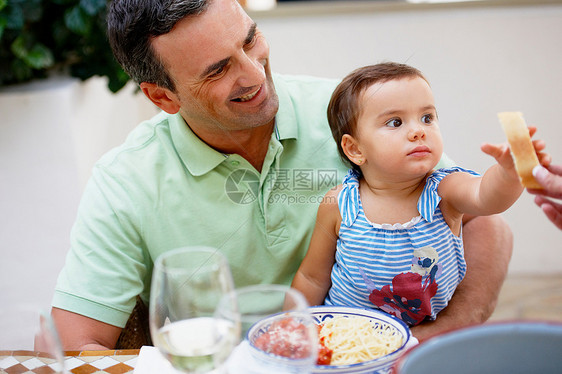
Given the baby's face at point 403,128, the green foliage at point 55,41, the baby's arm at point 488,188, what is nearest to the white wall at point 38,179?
the green foliage at point 55,41

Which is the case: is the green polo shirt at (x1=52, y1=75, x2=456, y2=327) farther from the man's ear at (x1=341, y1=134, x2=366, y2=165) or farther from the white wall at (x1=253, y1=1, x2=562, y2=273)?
the white wall at (x1=253, y1=1, x2=562, y2=273)

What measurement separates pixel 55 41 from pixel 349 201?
174 cm

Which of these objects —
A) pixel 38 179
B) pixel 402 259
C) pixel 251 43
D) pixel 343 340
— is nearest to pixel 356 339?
pixel 343 340

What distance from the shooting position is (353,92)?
1.15 metres

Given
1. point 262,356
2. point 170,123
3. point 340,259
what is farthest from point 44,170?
point 262,356

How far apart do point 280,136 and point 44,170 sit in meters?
Result: 1.42

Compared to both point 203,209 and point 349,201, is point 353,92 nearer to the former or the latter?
point 349,201

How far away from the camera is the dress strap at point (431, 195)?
1.09m

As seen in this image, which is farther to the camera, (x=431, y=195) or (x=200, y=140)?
(x=200, y=140)

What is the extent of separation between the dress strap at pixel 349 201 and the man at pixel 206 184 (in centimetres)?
11

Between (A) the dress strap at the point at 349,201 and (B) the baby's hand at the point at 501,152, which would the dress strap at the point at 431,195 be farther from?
(B) the baby's hand at the point at 501,152

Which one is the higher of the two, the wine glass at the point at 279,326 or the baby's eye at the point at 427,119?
the baby's eye at the point at 427,119

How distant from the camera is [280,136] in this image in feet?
4.34

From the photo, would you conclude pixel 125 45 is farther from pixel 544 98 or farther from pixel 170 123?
pixel 544 98
